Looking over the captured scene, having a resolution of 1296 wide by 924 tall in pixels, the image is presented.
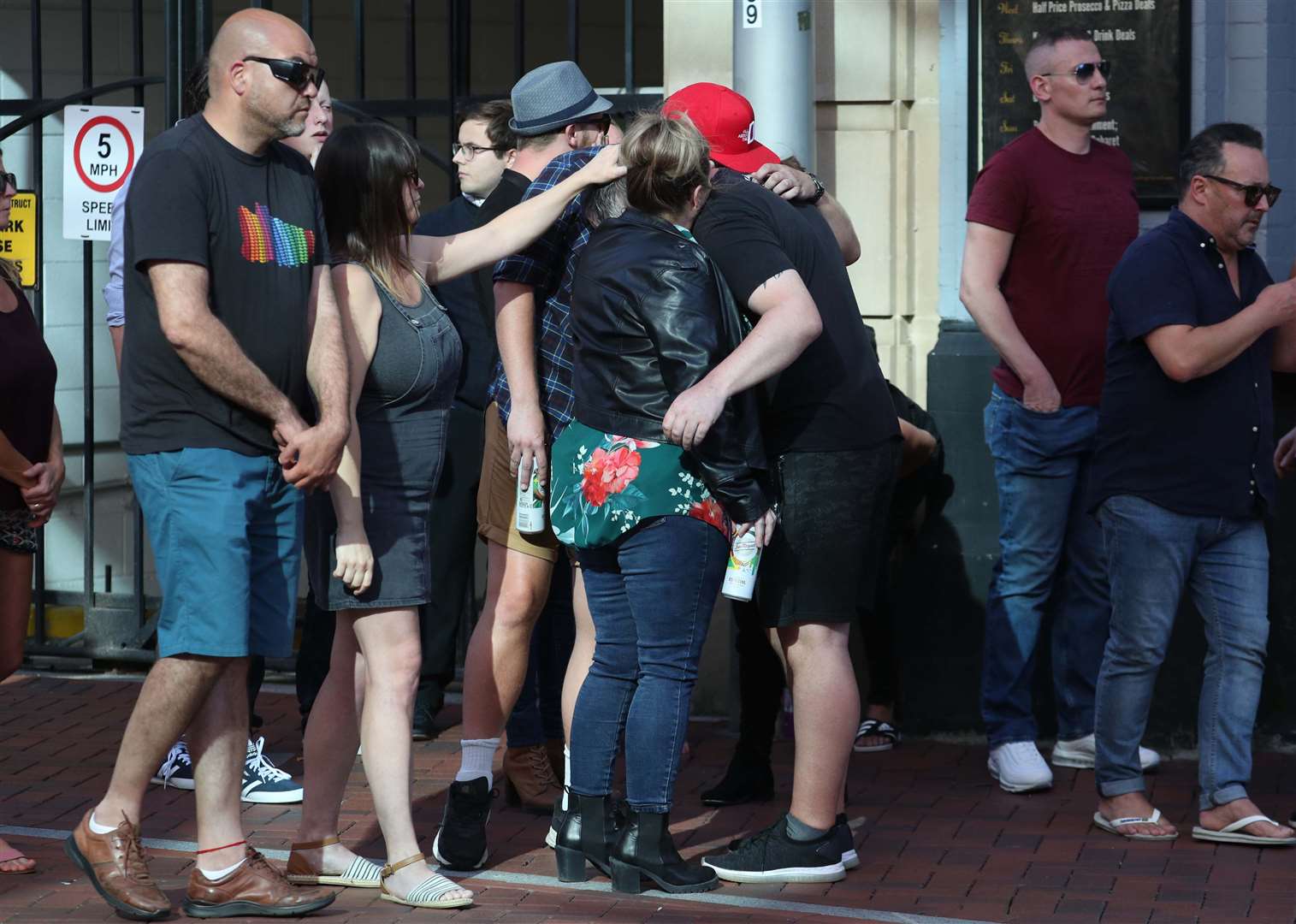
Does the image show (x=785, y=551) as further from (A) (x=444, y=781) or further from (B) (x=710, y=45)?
(B) (x=710, y=45)

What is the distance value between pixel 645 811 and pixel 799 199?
5.11 ft

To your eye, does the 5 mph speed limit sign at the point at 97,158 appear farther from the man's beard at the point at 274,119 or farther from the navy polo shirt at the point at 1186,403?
the navy polo shirt at the point at 1186,403

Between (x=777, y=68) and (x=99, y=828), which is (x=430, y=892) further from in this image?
(x=777, y=68)

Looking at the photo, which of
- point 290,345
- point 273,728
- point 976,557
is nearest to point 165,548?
point 290,345

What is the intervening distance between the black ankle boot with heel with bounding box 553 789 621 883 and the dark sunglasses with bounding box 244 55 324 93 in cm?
176

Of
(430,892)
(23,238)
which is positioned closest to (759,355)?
(430,892)

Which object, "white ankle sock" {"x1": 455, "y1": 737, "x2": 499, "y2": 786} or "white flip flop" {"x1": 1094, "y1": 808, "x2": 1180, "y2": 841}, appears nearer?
"white ankle sock" {"x1": 455, "y1": 737, "x2": 499, "y2": 786}

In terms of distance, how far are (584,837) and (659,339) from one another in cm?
121

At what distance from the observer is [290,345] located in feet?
13.8

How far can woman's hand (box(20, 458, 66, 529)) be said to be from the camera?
4863mm

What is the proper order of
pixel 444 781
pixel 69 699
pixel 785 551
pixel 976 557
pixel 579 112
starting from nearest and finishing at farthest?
1. pixel 785 551
2. pixel 579 112
3. pixel 444 781
4. pixel 976 557
5. pixel 69 699

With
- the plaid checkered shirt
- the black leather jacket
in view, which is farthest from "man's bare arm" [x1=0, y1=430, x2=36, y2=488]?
the black leather jacket

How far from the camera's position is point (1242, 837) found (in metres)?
4.93

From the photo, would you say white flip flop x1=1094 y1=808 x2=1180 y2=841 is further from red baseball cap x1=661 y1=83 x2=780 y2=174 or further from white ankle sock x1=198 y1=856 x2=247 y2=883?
white ankle sock x1=198 y1=856 x2=247 y2=883
